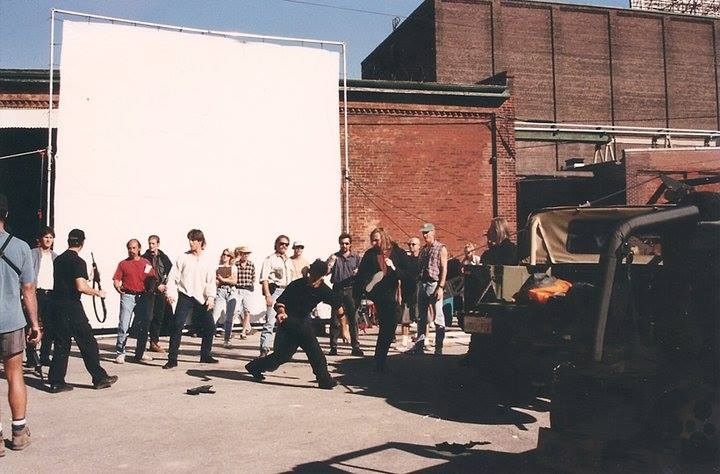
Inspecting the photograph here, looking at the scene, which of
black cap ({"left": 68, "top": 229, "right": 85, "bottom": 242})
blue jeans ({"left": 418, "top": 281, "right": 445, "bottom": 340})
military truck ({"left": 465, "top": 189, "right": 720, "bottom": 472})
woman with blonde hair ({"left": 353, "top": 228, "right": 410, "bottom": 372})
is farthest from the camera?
blue jeans ({"left": 418, "top": 281, "right": 445, "bottom": 340})

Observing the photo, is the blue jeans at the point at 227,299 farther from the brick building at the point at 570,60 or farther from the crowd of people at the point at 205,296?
the brick building at the point at 570,60

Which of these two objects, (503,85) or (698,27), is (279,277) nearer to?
(503,85)

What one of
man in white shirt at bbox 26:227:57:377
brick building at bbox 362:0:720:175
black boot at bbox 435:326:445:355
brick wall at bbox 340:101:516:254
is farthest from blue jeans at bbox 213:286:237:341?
brick building at bbox 362:0:720:175

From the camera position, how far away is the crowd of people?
5.42 m

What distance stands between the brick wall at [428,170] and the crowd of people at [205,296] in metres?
5.59

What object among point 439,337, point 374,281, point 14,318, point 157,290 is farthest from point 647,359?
point 157,290

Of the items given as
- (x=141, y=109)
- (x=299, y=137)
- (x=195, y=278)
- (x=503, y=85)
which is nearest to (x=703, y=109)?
(x=503, y=85)

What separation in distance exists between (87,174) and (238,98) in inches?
156

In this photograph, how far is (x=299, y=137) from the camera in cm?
1666

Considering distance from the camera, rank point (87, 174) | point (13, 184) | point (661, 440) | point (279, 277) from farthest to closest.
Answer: point (13, 184) → point (87, 174) → point (279, 277) → point (661, 440)

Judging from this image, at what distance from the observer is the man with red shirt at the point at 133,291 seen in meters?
9.58

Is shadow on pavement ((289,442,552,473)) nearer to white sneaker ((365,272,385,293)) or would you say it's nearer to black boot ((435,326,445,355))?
white sneaker ((365,272,385,293))

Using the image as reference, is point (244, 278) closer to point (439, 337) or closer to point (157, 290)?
point (157, 290)

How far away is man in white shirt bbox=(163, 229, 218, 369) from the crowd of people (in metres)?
0.01
